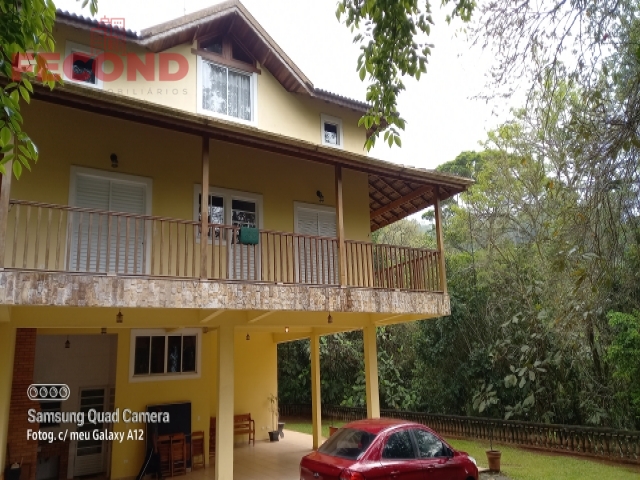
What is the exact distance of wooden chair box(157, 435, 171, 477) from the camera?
11.3 meters

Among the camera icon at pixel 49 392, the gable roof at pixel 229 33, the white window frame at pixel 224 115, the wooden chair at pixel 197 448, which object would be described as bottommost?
the wooden chair at pixel 197 448

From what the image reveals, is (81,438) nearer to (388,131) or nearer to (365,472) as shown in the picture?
(365,472)

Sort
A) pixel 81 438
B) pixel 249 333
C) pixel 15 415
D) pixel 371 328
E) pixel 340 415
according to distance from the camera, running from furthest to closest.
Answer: pixel 340 415, pixel 249 333, pixel 371 328, pixel 81 438, pixel 15 415

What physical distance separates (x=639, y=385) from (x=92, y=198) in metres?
13.8

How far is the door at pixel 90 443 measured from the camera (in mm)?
11430

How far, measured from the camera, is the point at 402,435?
8117mm

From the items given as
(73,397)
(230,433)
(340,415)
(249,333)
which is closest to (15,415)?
(73,397)

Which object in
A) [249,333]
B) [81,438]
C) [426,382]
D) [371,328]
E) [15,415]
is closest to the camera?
[15,415]

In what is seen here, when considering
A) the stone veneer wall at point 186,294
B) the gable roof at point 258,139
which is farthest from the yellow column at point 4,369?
the gable roof at point 258,139

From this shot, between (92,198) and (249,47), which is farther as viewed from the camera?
(249,47)

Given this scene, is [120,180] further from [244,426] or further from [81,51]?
[244,426]

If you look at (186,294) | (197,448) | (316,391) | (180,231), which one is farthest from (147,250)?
(316,391)

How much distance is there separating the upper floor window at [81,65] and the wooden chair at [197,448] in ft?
28.1

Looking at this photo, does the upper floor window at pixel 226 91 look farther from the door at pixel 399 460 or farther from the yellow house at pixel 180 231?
the door at pixel 399 460
